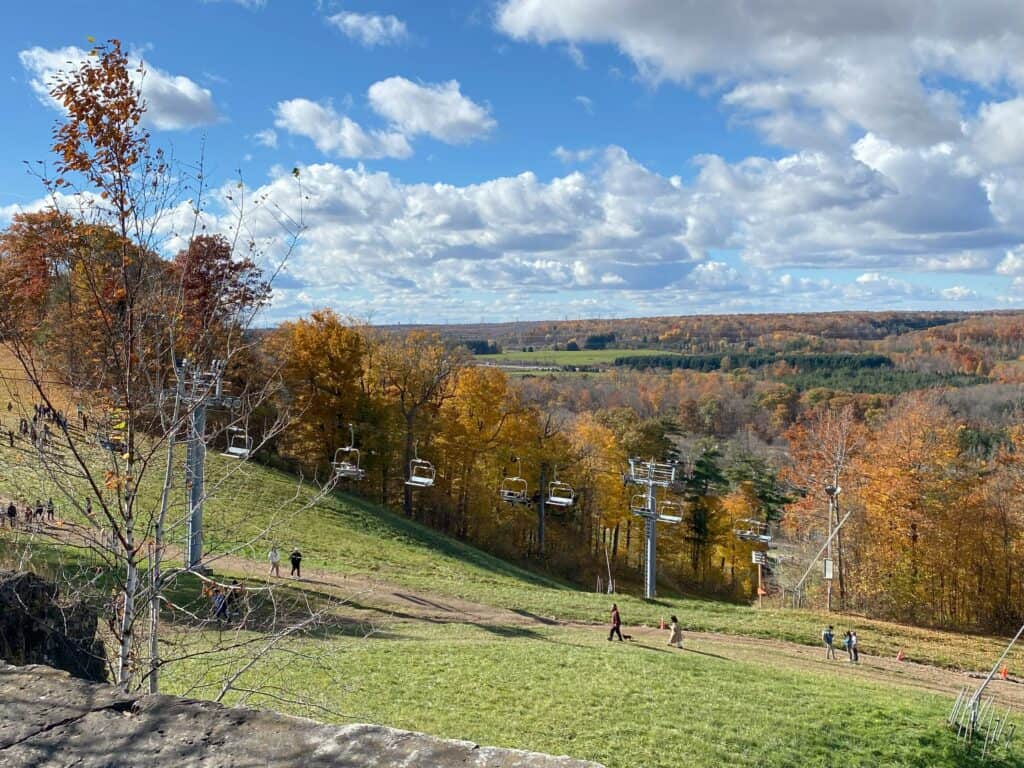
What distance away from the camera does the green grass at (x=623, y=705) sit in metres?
11.8

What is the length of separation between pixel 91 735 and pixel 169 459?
3245 mm

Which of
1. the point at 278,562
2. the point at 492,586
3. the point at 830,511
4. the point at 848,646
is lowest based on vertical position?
the point at 848,646

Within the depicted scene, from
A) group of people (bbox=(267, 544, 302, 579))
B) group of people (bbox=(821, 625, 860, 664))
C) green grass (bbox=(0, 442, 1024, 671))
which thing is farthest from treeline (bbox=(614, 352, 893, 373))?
group of people (bbox=(267, 544, 302, 579))

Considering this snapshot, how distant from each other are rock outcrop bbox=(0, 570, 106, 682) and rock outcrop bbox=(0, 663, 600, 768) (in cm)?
346

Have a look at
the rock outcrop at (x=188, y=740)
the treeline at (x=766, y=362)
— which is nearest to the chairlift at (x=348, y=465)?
the rock outcrop at (x=188, y=740)

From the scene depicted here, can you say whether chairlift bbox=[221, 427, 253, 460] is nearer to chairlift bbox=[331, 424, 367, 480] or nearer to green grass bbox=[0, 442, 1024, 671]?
chairlift bbox=[331, 424, 367, 480]

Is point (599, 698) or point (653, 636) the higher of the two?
point (599, 698)

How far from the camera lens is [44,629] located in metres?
6.26

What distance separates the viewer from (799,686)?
1655 cm

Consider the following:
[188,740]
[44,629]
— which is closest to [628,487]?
[44,629]

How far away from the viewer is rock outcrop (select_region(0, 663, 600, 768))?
252 cm

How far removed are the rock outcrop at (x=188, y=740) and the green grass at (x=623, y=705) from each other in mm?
7359

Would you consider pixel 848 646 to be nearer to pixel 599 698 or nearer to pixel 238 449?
pixel 599 698

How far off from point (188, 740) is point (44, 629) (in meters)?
4.62
